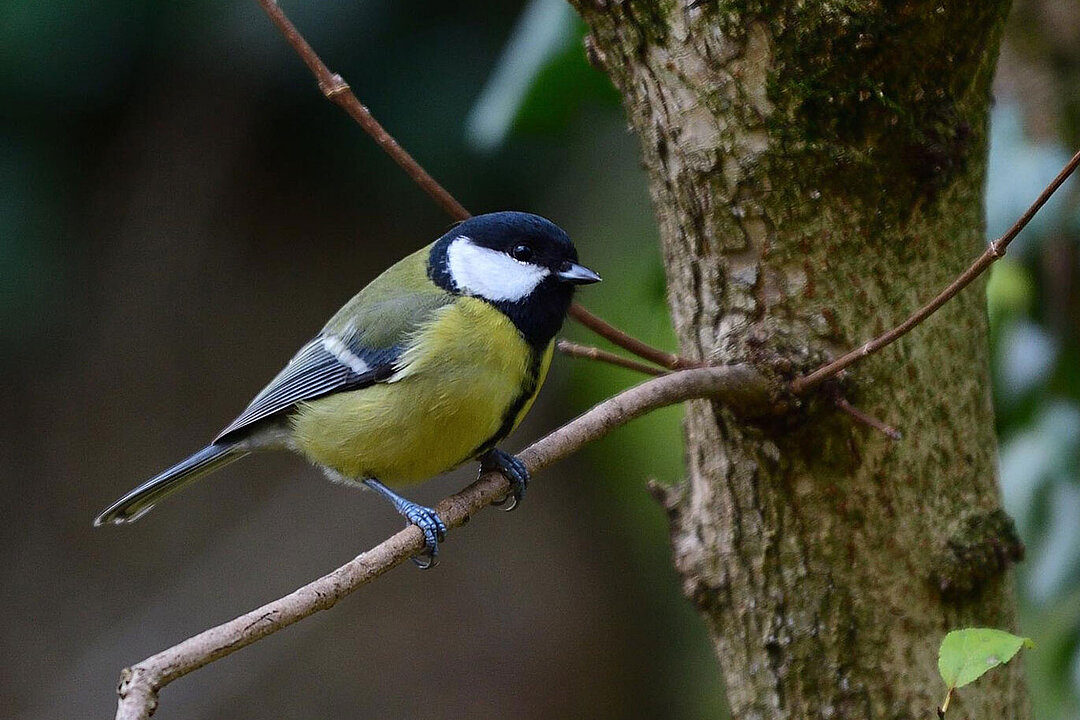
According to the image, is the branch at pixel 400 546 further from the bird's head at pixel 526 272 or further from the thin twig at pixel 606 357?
the bird's head at pixel 526 272

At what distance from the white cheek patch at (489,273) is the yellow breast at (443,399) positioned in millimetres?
38

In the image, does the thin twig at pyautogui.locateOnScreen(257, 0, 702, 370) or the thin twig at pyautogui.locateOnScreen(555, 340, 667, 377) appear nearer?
the thin twig at pyautogui.locateOnScreen(257, 0, 702, 370)

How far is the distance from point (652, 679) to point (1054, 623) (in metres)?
2.38

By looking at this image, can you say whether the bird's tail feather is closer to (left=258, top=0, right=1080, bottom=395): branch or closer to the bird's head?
the bird's head

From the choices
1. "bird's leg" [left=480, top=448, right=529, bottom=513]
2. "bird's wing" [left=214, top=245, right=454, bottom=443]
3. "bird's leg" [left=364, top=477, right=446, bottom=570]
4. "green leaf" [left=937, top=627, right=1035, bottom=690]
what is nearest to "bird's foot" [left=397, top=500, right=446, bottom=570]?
"bird's leg" [left=364, top=477, right=446, bottom=570]

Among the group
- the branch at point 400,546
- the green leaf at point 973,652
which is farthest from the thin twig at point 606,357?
the green leaf at point 973,652

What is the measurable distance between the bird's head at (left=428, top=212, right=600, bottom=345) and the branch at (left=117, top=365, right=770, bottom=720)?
30 cm

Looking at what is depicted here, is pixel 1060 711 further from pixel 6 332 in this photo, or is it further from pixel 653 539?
pixel 6 332

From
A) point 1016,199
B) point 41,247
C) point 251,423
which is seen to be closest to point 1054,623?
point 1016,199

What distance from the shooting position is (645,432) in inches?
103

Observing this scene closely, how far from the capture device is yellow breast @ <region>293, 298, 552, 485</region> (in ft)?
5.45

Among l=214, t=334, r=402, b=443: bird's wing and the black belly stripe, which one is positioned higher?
l=214, t=334, r=402, b=443: bird's wing

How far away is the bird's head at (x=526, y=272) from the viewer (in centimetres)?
175

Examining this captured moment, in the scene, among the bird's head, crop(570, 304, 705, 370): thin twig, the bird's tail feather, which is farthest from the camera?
the bird's tail feather
